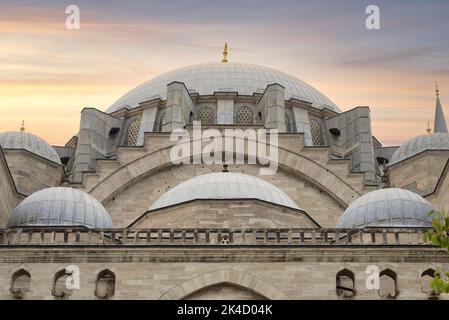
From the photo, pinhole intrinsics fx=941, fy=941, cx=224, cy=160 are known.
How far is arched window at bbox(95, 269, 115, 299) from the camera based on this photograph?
82.3 ft

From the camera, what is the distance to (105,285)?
2555 cm

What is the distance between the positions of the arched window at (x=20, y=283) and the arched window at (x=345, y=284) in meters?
8.38

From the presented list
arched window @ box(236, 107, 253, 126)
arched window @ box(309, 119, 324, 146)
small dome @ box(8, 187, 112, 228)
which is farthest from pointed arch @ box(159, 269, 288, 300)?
arched window @ box(309, 119, 324, 146)

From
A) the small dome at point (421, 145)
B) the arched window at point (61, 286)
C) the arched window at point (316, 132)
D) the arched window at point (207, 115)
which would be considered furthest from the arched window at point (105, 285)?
the arched window at point (316, 132)

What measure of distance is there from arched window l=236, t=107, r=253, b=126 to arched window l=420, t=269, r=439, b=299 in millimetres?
15849

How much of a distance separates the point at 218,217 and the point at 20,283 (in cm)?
622

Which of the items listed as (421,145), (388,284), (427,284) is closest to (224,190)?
(388,284)

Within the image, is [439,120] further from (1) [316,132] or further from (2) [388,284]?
(2) [388,284]

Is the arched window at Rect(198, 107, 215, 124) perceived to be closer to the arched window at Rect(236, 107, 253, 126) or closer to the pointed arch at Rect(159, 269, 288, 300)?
the arched window at Rect(236, 107, 253, 126)

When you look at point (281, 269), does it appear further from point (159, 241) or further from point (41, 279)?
point (41, 279)

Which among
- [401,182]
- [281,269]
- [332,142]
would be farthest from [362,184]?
[281,269]

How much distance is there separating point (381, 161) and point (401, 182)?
22.0 ft

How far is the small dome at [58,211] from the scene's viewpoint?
2795 cm
